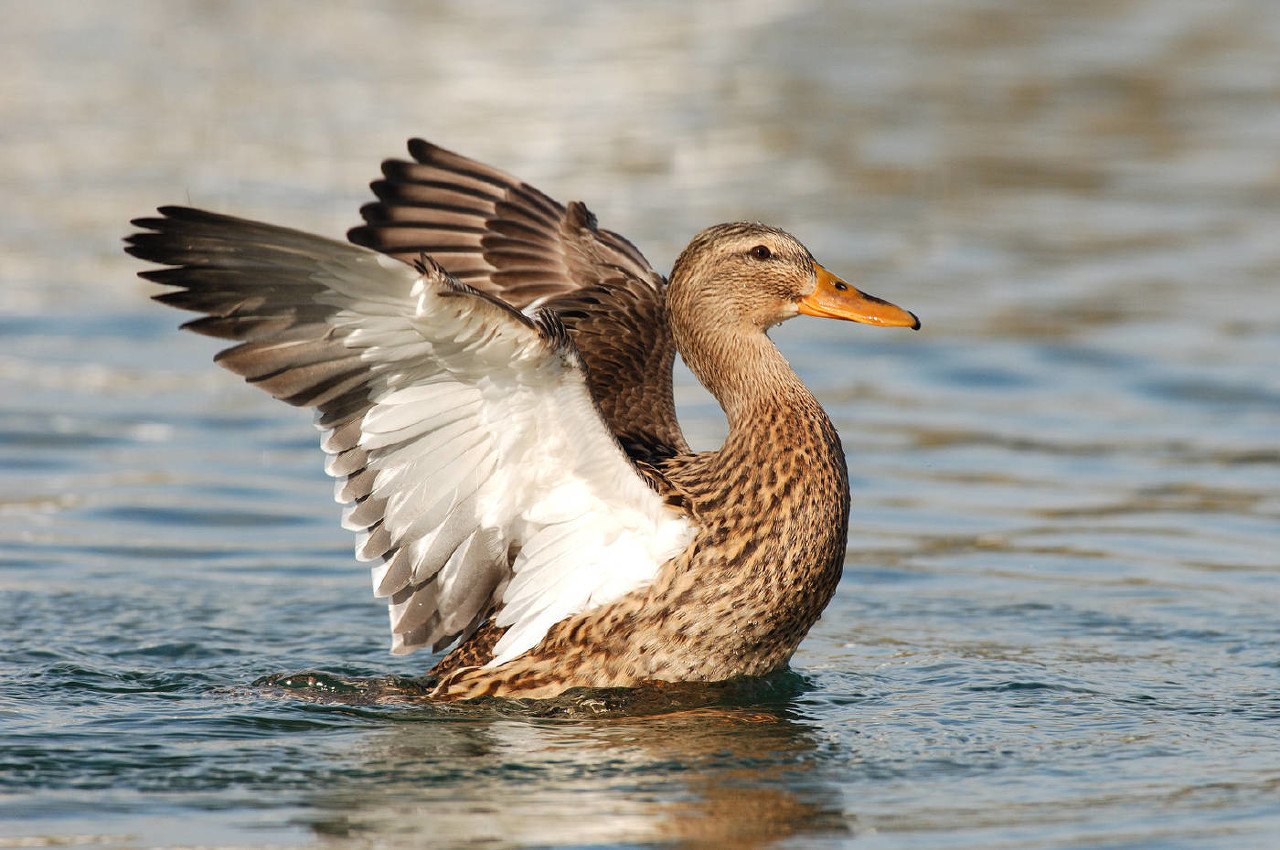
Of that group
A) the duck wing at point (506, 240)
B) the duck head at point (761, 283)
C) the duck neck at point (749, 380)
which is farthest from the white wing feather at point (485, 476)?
the duck wing at point (506, 240)

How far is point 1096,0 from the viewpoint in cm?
2058

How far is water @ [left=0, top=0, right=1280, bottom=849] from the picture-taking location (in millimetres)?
5664

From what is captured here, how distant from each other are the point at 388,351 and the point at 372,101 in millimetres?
11693

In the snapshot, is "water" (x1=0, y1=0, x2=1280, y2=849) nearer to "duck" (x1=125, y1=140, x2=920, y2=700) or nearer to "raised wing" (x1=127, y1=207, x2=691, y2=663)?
"duck" (x1=125, y1=140, x2=920, y2=700)

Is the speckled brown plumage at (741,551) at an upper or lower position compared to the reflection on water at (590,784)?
upper

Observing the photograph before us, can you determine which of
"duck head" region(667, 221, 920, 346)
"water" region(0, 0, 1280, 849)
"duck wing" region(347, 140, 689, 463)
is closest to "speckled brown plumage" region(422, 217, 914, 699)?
"duck head" region(667, 221, 920, 346)

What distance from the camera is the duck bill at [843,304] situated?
675cm

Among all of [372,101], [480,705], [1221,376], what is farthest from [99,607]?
[372,101]

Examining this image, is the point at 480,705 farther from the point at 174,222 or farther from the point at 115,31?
the point at 115,31

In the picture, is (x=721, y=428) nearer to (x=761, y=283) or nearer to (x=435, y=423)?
(x=761, y=283)

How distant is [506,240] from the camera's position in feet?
26.2

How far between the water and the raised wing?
0.42m

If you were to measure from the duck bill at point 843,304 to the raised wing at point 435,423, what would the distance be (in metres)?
0.97

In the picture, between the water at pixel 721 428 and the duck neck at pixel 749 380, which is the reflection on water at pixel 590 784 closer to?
the water at pixel 721 428
